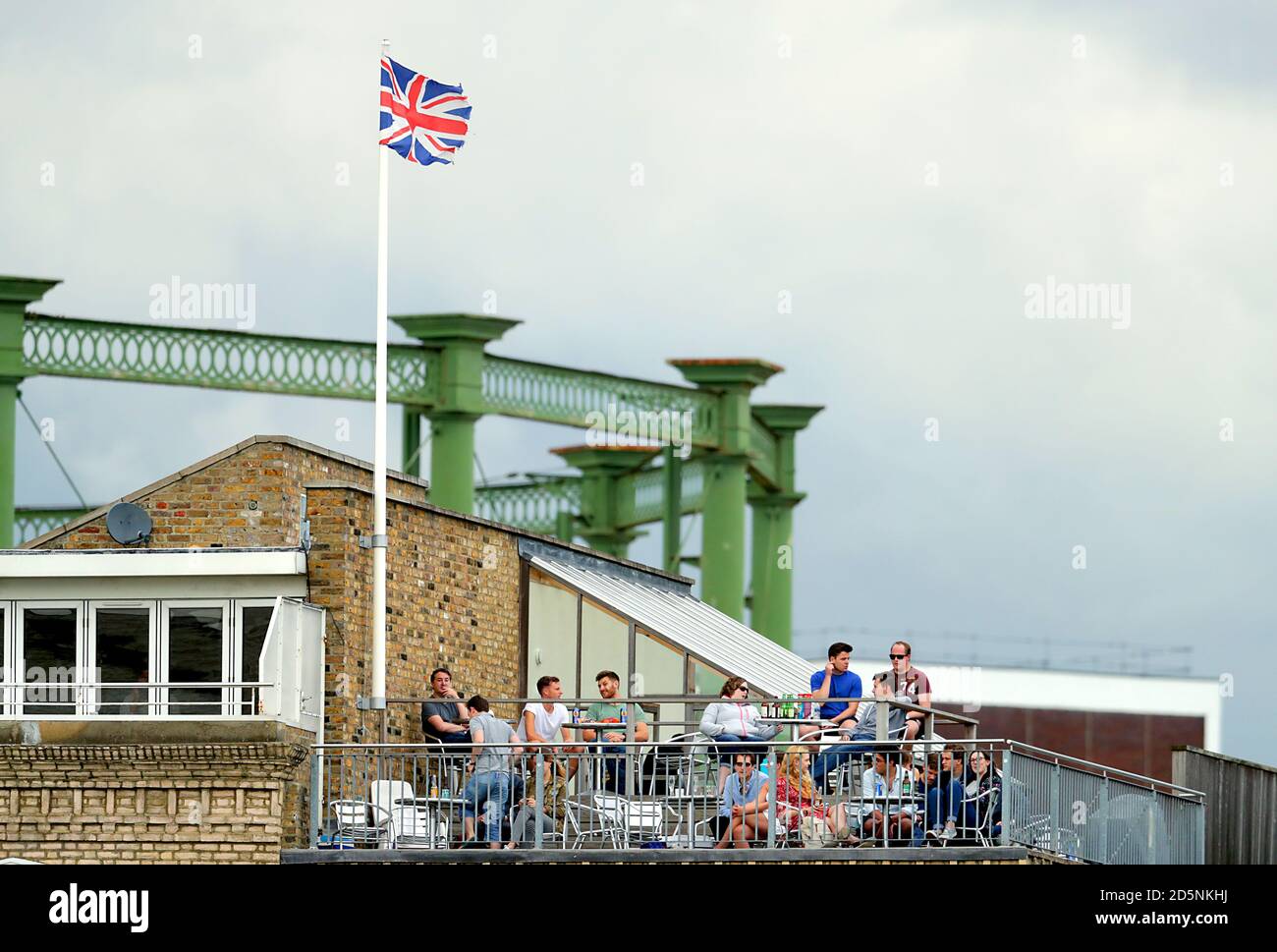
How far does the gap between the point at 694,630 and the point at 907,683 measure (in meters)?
7.34

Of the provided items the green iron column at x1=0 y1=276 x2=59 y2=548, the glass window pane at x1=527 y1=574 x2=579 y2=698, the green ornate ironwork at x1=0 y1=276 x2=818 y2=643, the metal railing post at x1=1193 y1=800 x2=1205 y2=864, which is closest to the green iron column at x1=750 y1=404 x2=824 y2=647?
the green ornate ironwork at x1=0 y1=276 x2=818 y2=643

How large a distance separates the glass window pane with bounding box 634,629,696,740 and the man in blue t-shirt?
496 centimetres

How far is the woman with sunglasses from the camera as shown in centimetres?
2744

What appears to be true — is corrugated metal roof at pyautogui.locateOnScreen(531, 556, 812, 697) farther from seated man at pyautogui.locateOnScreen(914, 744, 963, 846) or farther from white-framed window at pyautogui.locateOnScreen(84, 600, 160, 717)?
white-framed window at pyautogui.locateOnScreen(84, 600, 160, 717)

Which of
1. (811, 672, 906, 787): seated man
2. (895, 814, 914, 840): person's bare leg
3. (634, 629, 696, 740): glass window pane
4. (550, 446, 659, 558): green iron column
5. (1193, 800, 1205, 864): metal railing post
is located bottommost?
(1193, 800, 1205, 864): metal railing post

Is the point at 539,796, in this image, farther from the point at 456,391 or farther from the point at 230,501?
the point at 456,391

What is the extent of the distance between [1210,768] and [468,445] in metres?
15.1

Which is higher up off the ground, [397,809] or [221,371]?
[221,371]

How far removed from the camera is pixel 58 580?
98.3 ft

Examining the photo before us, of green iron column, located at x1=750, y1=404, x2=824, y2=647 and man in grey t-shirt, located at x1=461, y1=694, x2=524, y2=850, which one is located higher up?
green iron column, located at x1=750, y1=404, x2=824, y2=647

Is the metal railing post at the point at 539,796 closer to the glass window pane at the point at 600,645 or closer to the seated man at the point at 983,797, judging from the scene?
the seated man at the point at 983,797
